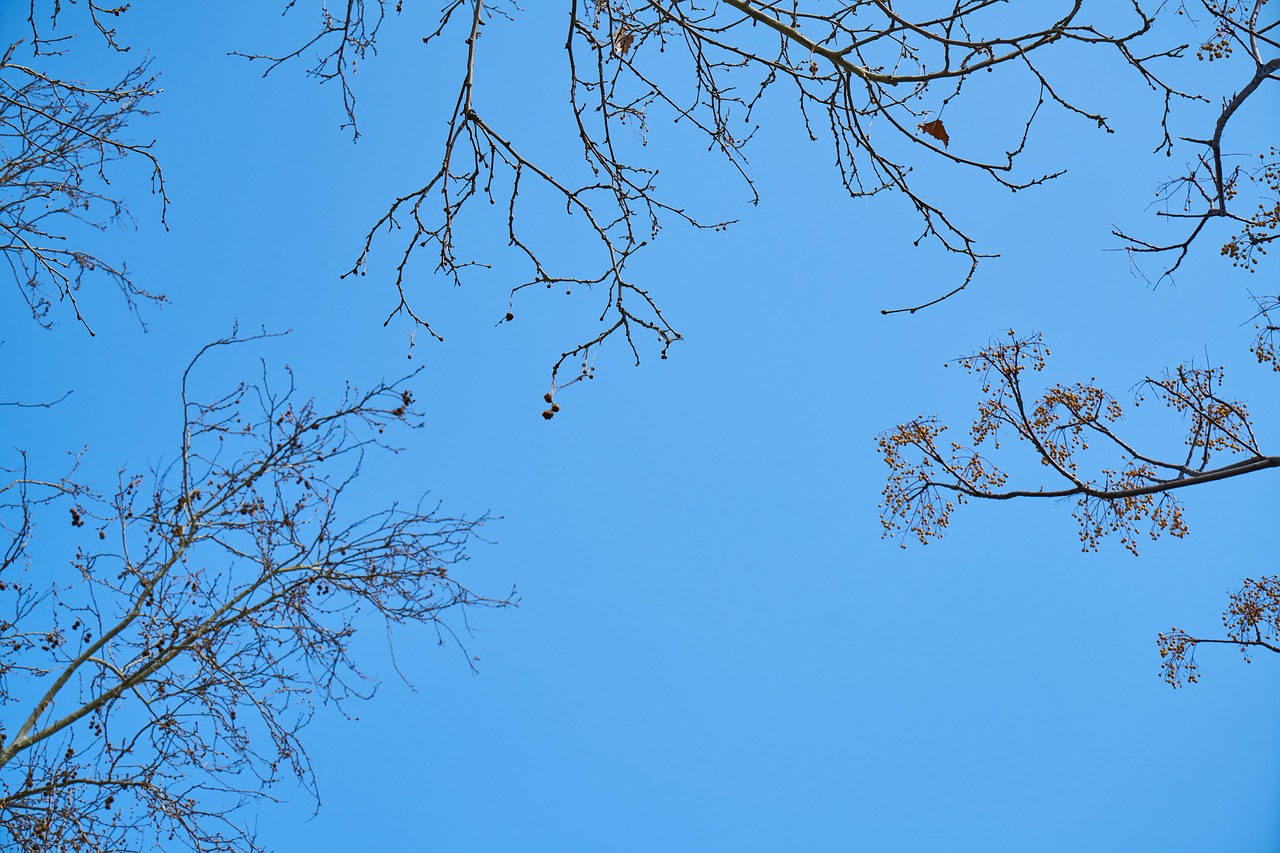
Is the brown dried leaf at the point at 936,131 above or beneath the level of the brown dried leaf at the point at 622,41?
beneath

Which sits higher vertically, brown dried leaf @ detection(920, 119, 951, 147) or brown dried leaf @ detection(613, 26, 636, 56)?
brown dried leaf @ detection(613, 26, 636, 56)

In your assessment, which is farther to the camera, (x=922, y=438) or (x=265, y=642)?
(x=265, y=642)

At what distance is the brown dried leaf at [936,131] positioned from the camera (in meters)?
2.68

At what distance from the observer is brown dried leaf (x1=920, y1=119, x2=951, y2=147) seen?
8.80ft

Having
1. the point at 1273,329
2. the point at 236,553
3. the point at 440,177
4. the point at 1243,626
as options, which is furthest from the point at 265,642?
the point at 1243,626

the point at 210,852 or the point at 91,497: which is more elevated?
the point at 91,497

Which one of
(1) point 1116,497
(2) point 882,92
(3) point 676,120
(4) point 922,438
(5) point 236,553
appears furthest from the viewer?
(5) point 236,553

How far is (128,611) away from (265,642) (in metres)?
0.74

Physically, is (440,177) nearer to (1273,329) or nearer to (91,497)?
(91,497)

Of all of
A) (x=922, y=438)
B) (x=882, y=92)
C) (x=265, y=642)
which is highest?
(x=265, y=642)

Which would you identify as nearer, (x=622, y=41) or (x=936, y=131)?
(x=936, y=131)

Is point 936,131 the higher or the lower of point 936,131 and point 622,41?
the lower

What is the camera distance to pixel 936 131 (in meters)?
2.71

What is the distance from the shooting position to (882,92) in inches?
110
